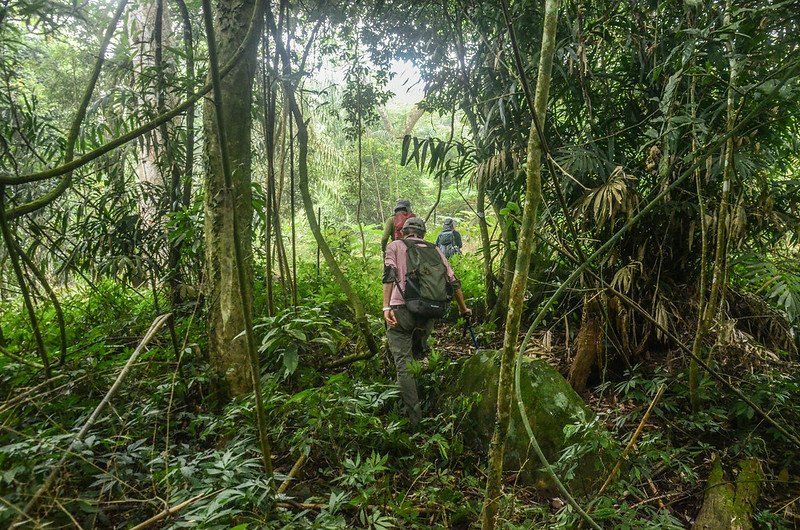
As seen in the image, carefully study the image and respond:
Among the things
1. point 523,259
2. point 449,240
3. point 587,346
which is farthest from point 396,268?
point 449,240

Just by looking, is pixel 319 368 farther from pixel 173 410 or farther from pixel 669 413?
pixel 669 413

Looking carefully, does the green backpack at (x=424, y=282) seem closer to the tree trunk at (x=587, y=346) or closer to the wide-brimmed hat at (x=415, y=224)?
the wide-brimmed hat at (x=415, y=224)

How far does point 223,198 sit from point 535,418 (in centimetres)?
265

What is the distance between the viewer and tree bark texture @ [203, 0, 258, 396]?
2.98m

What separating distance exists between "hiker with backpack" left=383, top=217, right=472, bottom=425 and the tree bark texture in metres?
1.18

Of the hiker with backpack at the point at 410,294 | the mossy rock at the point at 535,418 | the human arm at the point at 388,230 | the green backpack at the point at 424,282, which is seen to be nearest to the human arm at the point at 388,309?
the hiker with backpack at the point at 410,294

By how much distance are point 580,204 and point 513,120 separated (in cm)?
109

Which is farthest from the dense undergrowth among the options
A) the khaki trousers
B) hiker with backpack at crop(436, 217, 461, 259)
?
hiker with backpack at crop(436, 217, 461, 259)

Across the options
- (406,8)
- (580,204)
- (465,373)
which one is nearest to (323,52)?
(406,8)

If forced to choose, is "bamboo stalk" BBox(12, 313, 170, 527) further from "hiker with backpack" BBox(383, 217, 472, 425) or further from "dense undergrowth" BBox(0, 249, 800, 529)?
"hiker with backpack" BBox(383, 217, 472, 425)

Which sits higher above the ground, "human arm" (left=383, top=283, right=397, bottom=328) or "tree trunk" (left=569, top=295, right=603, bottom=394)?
"human arm" (left=383, top=283, right=397, bottom=328)

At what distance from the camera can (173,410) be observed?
2.98 metres

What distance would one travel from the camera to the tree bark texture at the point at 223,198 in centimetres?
298

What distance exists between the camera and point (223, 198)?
2932mm
